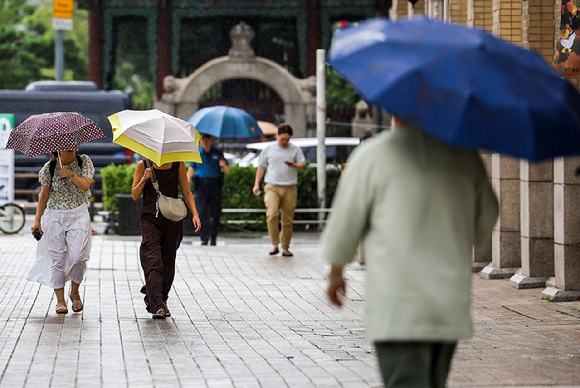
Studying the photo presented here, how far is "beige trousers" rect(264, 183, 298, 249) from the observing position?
525 inches

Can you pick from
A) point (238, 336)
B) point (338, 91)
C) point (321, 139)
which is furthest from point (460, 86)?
point (338, 91)

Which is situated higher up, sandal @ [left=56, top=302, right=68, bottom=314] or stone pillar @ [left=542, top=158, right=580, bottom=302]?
stone pillar @ [left=542, top=158, right=580, bottom=302]

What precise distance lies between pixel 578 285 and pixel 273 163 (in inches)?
207

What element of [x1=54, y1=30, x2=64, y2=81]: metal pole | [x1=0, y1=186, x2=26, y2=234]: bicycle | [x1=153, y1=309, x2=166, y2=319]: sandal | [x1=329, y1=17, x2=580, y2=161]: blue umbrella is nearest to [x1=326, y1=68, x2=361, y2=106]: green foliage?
[x1=54, y1=30, x2=64, y2=81]: metal pole

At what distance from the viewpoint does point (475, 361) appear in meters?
6.42

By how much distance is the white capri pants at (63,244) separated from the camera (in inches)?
327

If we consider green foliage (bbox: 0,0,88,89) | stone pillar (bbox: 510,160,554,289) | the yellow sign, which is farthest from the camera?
green foliage (bbox: 0,0,88,89)

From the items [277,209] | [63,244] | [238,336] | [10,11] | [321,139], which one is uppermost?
[10,11]

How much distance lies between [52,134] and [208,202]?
20.4 ft

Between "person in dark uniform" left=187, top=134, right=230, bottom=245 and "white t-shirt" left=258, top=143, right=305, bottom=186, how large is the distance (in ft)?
3.83

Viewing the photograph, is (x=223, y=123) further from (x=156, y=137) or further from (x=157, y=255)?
(x=157, y=255)

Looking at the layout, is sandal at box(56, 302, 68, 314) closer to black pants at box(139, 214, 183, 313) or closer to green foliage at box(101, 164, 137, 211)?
black pants at box(139, 214, 183, 313)

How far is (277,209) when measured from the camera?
43.9ft

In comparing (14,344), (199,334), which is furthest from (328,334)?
(14,344)
